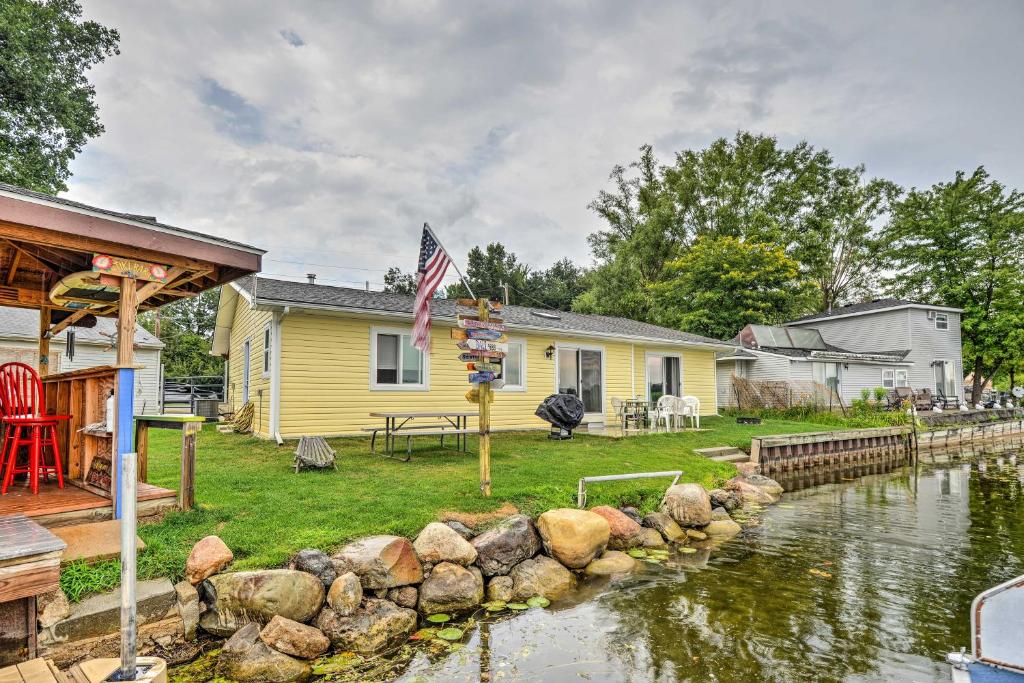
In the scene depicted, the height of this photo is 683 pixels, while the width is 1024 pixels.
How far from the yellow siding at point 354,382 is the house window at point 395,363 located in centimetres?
13

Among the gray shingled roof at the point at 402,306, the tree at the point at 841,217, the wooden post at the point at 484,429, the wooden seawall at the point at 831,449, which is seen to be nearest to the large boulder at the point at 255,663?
the wooden post at the point at 484,429

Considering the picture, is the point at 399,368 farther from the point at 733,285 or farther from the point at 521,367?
the point at 733,285

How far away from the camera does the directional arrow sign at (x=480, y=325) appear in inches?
249

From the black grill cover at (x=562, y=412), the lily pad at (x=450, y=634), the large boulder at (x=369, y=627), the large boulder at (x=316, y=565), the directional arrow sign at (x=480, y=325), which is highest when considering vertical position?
the directional arrow sign at (x=480, y=325)

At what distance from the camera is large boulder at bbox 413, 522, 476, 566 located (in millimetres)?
4734

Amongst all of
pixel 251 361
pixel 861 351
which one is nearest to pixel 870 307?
pixel 861 351

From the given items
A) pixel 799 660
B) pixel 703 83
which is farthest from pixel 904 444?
pixel 799 660

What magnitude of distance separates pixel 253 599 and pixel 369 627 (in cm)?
88

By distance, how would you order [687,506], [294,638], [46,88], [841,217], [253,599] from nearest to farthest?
[294,638]
[253,599]
[687,506]
[46,88]
[841,217]

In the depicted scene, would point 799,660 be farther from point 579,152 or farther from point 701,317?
point 701,317

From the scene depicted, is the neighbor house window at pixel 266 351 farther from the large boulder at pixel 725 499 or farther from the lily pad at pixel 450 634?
the large boulder at pixel 725 499

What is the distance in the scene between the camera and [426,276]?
658 centimetres

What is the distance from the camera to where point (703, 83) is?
14844 mm

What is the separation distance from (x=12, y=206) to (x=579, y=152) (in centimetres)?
1636
